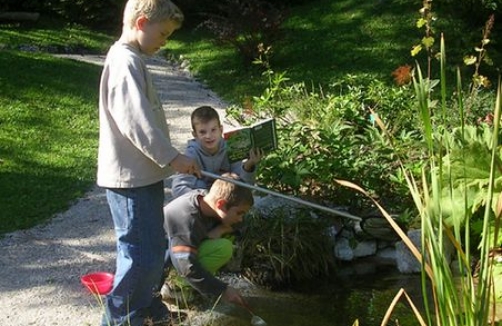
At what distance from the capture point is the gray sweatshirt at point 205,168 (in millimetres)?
4512

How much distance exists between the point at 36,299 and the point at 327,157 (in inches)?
77.1

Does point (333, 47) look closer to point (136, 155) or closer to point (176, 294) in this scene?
point (176, 294)

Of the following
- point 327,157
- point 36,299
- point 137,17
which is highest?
point 137,17

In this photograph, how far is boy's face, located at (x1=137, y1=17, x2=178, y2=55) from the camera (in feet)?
10.6

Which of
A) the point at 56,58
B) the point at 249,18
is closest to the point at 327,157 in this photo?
the point at 249,18

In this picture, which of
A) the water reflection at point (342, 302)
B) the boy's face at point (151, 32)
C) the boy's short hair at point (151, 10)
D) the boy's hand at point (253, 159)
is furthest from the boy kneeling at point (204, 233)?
the boy's short hair at point (151, 10)

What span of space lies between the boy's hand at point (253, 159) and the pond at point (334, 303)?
669 millimetres

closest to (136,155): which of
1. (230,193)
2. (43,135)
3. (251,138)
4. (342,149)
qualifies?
(230,193)

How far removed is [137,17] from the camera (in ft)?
10.5

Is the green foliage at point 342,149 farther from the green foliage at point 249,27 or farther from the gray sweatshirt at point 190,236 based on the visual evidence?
the green foliage at point 249,27

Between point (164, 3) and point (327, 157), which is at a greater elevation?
point (164, 3)

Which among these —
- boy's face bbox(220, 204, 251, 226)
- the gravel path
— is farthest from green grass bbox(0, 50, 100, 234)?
boy's face bbox(220, 204, 251, 226)

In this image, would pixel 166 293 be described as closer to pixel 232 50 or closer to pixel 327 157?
pixel 327 157

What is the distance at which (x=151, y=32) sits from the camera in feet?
10.6
